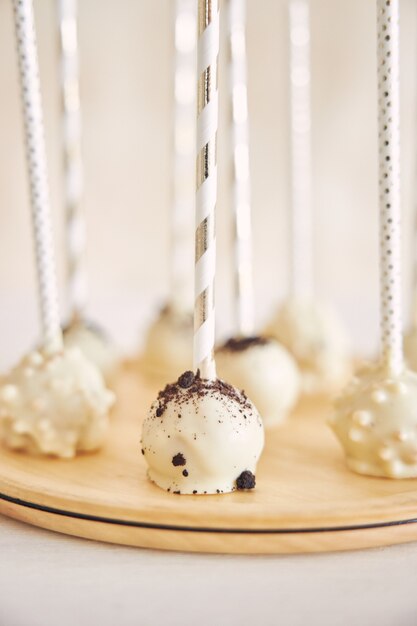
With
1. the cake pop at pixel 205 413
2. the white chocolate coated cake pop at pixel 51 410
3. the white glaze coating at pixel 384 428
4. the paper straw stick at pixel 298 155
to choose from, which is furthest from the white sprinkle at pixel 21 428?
the paper straw stick at pixel 298 155

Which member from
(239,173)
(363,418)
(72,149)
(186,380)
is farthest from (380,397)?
(72,149)

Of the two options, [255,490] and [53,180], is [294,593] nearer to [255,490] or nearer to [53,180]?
[255,490]

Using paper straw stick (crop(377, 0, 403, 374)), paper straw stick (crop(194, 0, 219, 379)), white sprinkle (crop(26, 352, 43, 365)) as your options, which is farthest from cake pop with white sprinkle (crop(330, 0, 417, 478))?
white sprinkle (crop(26, 352, 43, 365))

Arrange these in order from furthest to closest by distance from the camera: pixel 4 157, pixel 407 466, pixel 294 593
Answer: pixel 4 157 → pixel 407 466 → pixel 294 593

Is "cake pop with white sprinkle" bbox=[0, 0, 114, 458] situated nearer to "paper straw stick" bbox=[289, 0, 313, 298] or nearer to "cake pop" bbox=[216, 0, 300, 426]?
"cake pop" bbox=[216, 0, 300, 426]

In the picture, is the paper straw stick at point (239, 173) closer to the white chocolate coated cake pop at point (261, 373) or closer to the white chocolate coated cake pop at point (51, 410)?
the white chocolate coated cake pop at point (261, 373)

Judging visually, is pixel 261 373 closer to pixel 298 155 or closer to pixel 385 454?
pixel 385 454

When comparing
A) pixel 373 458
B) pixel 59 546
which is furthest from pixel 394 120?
pixel 59 546
